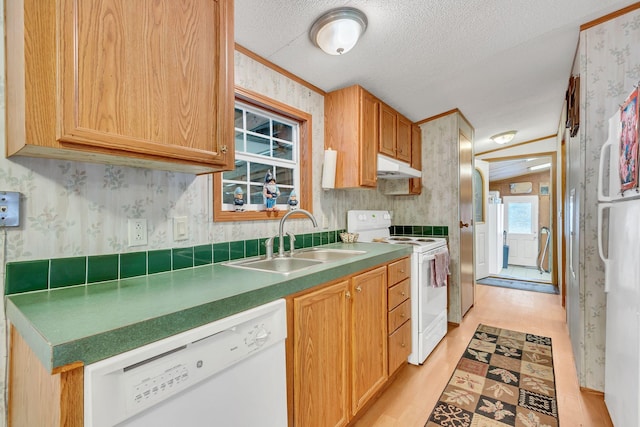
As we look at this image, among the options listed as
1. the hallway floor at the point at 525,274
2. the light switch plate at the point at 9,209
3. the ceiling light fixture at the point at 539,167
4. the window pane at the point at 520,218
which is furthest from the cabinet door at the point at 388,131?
the window pane at the point at 520,218

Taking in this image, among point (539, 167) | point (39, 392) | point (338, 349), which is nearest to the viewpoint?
point (39, 392)

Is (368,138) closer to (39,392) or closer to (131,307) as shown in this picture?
(131,307)

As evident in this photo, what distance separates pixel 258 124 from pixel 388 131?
4.17 feet

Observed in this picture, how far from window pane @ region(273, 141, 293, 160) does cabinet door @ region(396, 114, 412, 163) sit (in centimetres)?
116

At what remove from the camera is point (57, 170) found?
3.51 ft

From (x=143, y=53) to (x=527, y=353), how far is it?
130 inches

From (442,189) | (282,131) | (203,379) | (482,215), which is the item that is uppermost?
(282,131)

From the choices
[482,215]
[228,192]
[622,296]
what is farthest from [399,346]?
[482,215]

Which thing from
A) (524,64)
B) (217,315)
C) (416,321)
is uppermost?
(524,64)

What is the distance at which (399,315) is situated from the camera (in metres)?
2.10

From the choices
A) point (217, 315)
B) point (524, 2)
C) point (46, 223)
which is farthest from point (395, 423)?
point (524, 2)

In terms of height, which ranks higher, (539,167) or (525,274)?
(539,167)

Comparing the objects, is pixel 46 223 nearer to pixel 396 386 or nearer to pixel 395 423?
pixel 395 423

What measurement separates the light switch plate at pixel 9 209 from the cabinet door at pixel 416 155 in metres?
2.99
